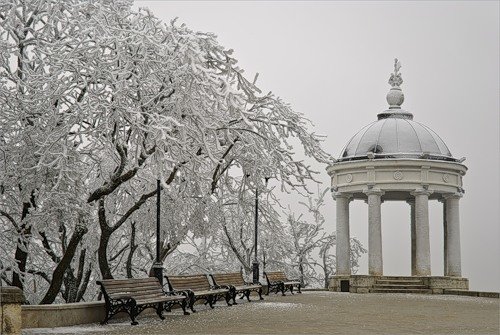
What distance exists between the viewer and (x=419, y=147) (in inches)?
1298

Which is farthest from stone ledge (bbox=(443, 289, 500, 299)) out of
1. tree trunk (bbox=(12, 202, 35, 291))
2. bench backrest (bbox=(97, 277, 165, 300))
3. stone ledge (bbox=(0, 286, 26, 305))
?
Answer: stone ledge (bbox=(0, 286, 26, 305))

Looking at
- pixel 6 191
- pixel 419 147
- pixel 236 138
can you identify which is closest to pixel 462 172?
pixel 419 147

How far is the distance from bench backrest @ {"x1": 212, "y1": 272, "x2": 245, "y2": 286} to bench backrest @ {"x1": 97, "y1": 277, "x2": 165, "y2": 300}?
178 inches

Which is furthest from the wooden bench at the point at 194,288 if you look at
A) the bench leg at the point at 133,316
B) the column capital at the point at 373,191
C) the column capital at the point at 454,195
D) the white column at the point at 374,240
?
the column capital at the point at 454,195

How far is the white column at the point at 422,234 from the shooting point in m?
31.9

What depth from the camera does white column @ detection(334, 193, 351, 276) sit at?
33.6 metres

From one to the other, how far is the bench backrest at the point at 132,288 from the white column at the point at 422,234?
1805 cm

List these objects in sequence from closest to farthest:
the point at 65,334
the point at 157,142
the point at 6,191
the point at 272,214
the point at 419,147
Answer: the point at 65,334
the point at 157,142
the point at 6,191
the point at 272,214
the point at 419,147

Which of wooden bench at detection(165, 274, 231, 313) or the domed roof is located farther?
the domed roof

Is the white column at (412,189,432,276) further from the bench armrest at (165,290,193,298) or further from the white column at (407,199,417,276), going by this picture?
the bench armrest at (165,290,193,298)

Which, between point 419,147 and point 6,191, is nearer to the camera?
point 6,191

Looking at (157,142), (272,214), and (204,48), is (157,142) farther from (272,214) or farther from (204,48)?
(272,214)

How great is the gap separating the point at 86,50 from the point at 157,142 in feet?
10.7

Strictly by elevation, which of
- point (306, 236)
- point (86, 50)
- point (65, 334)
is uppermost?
point (86, 50)
